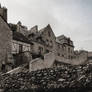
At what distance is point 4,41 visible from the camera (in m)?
35.5

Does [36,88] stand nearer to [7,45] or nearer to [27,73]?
[27,73]

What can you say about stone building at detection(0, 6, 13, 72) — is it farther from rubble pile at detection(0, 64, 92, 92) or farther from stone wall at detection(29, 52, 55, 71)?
rubble pile at detection(0, 64, 92, 92)

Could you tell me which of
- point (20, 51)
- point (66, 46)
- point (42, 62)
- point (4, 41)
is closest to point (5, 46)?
point (4, 41)

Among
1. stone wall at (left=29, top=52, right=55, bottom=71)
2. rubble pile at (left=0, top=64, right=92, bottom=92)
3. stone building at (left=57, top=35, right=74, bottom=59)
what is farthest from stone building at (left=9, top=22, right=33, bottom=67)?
rubble pile at (left=0, top=64, right=92, bottom=92)

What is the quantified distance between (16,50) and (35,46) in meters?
10.1

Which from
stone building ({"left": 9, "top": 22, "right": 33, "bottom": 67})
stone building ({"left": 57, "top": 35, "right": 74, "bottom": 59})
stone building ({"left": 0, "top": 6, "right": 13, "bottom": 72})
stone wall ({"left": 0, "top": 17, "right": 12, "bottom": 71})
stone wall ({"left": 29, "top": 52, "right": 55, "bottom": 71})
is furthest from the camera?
stone building ({"left": 57, "top": 35, "right": 74, "bottom": 59})

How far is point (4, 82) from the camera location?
8.38 m

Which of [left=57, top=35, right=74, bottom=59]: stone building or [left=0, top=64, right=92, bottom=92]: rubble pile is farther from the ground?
[left=57, top=35, right=74, bottom=59]: stone building

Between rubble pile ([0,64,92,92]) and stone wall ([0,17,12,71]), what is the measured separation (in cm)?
2650

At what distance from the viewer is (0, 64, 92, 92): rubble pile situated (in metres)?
6.07

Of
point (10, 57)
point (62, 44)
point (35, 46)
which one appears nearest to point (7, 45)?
point (10, 57)

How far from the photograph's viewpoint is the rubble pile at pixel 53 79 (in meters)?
6.07

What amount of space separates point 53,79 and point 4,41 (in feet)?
96.4

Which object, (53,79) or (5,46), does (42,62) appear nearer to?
(5,46)
